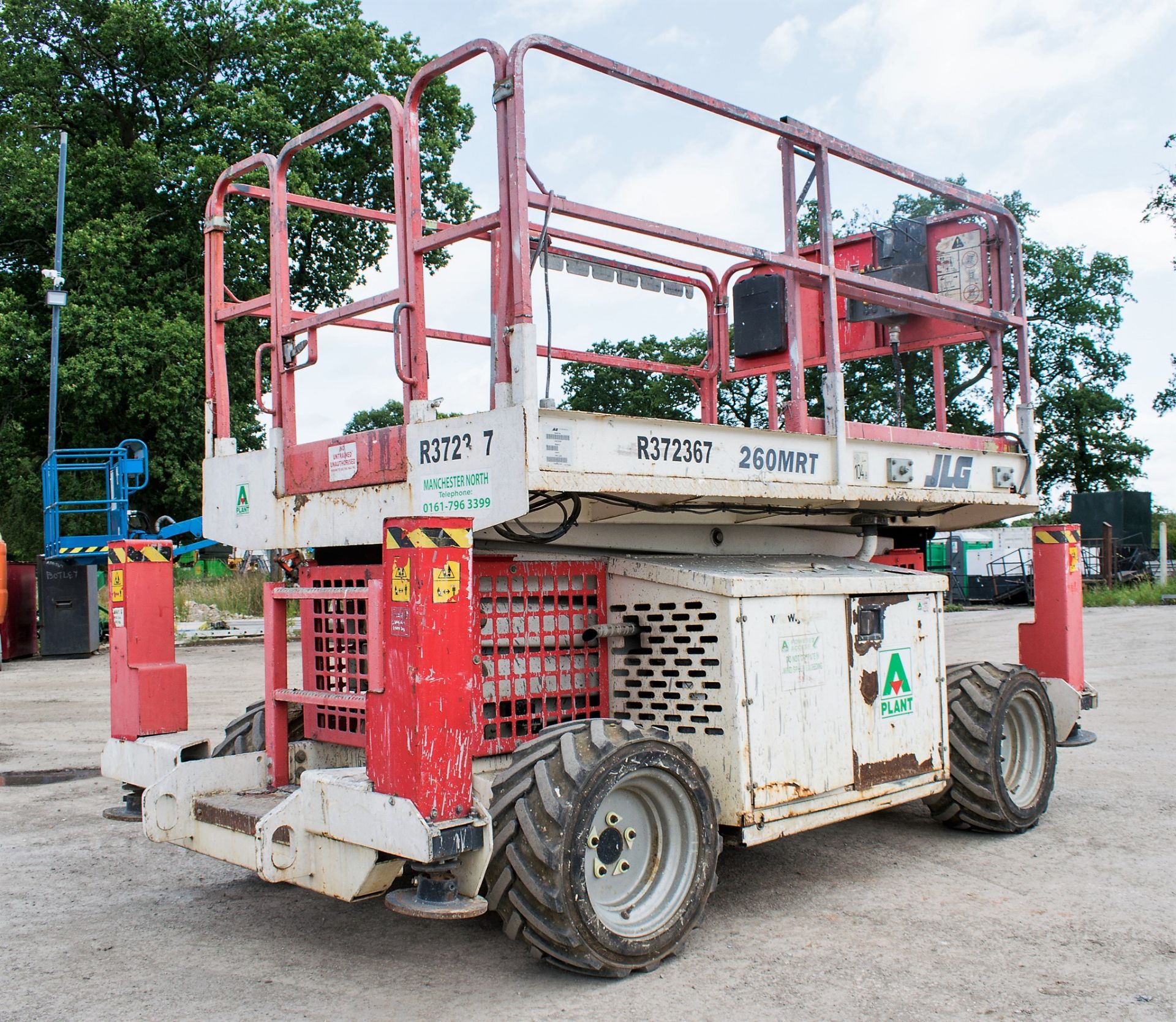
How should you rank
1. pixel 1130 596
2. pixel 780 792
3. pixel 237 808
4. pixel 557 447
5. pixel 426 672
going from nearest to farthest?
pixel 426 672 → pixel 557 447 → pixel 237 808 → pixel 780 792 → pixel 1130 596

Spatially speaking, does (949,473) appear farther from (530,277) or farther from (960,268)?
(530,277)

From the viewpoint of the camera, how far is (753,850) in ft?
19.0

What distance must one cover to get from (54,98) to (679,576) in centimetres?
2770

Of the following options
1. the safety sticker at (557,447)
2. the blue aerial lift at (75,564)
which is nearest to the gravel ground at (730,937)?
the safety sticker at (557,447)

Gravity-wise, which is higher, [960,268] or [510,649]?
[960,268]

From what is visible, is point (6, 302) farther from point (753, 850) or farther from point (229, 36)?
point (753, 850)

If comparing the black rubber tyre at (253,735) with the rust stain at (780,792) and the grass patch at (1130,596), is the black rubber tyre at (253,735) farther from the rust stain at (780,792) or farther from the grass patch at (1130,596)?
the grass patch at (1130,596)

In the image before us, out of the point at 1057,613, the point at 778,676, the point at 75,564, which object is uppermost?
the point at 75,564

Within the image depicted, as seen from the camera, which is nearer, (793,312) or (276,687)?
(276,687)

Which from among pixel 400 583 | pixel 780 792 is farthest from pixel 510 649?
pixel 780 792

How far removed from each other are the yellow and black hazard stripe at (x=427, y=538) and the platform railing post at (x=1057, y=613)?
14.5ft

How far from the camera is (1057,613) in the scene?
6922 millimetres

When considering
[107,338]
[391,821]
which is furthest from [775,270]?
[107,338]

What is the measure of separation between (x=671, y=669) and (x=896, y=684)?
1216mm
